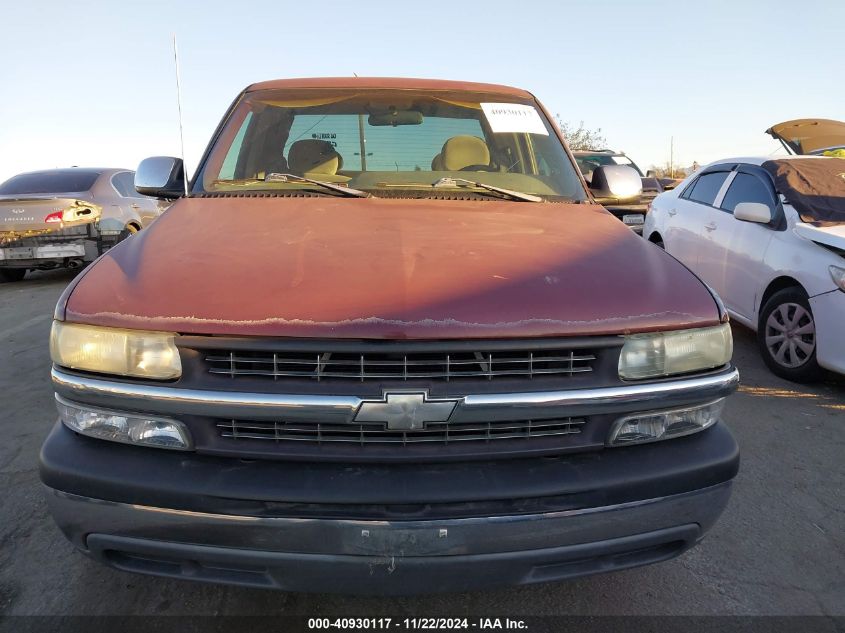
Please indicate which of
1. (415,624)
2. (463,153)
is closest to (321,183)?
(463,153)

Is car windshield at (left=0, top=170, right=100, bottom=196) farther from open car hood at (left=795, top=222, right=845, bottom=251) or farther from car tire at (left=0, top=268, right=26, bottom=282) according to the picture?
open car hood at (left=795, top=222, right=845, bottom=251)

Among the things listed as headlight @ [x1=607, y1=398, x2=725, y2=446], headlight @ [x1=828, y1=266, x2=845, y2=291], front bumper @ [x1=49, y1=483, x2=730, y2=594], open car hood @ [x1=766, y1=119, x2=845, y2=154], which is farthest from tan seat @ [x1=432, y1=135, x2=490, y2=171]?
open car hood @ [x1=766, y1=119, x2=845, y2=154]

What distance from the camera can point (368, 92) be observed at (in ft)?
9.83

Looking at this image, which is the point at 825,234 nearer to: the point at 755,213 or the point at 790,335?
the point at 755,213

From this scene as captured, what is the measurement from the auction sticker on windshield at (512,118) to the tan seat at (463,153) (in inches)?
4.4

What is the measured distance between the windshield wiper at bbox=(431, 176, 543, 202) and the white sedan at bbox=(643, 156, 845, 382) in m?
2.58

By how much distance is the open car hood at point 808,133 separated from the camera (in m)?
7.60

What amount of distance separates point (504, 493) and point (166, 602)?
1.31 metres

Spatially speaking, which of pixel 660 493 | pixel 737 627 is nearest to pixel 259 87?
pixel 660 493

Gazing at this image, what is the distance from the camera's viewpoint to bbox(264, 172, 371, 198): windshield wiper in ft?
8.14

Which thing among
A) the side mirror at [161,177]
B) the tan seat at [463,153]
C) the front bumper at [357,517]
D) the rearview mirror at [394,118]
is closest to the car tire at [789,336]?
the tan seat at [463,153]

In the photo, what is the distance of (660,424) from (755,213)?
11.4 ft

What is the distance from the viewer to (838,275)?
389cm

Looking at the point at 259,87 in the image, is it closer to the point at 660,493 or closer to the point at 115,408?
the point at 115,408
